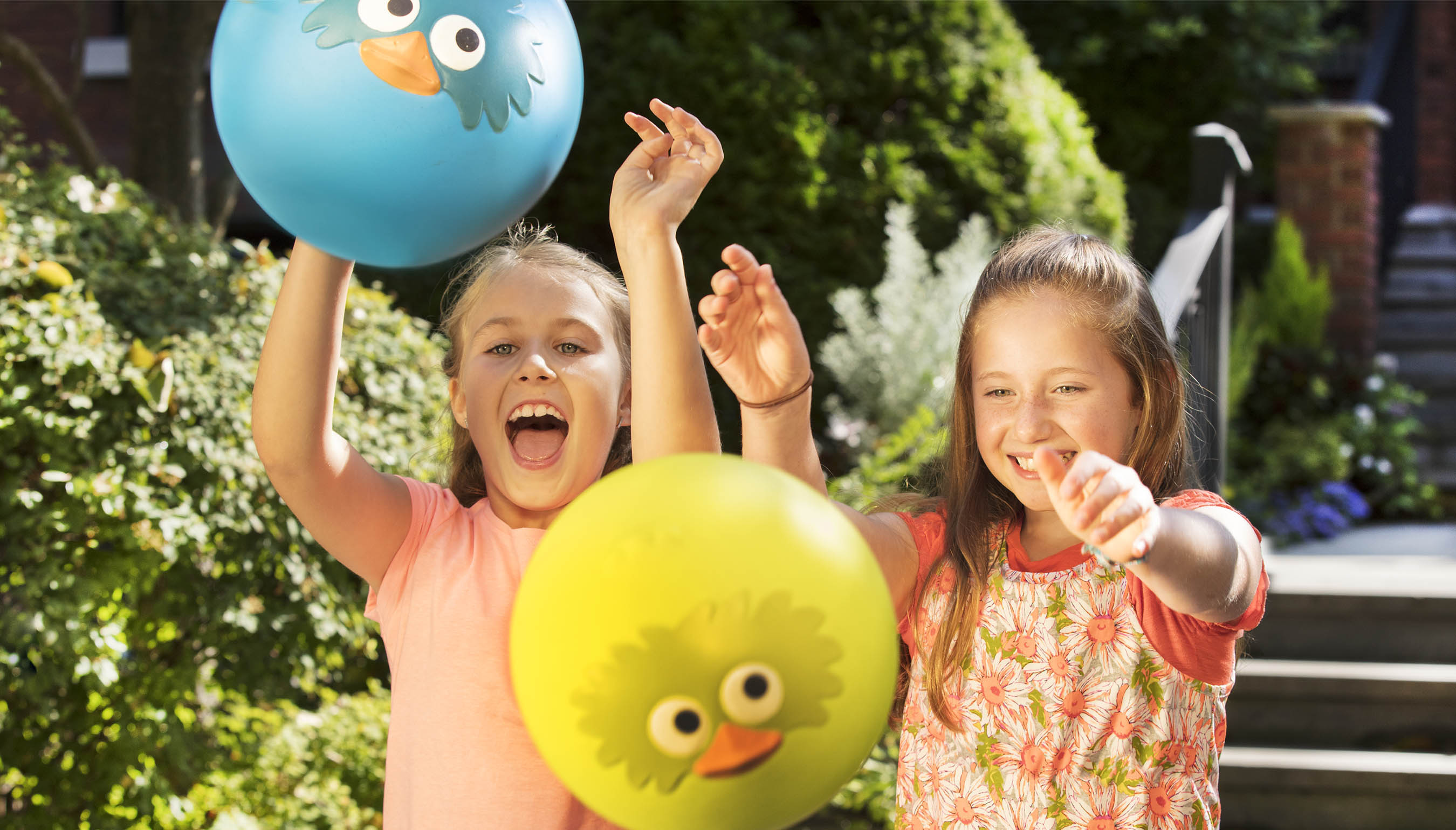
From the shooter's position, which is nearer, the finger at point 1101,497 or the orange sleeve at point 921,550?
the finger at point 1101,497

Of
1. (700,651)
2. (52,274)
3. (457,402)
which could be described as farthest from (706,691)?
(52,274)

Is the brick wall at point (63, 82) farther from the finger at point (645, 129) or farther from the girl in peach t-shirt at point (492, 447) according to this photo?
the finger at point (645, 129)

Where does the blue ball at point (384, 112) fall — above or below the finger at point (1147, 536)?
above

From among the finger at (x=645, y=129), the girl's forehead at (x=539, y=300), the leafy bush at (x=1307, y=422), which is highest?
the finger at (x=645, y=129)

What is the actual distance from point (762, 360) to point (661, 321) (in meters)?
0.14

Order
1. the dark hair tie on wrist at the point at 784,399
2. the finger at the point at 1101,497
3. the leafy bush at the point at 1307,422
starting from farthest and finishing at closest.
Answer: the leafy bush at the point at 1307,422 → the dark hair tie on wrist at the point at 784,399 → the finger at the point at 1101,497

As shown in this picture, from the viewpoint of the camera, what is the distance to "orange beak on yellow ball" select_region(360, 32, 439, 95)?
51.6 inches

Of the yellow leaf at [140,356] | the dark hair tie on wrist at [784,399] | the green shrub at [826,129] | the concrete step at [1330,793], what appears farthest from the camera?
the green shrub at [826,129]

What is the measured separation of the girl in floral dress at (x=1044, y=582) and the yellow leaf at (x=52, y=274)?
6.47 ft

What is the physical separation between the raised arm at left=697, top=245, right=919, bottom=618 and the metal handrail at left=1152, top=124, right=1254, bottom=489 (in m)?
2.43

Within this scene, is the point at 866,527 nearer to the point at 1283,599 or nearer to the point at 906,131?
the point at 1283,599

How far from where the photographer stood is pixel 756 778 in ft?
3.69

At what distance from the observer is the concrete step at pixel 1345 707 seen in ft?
13.1

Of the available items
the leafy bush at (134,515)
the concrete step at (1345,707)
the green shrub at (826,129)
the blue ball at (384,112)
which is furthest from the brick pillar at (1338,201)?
the blue ball at (384,112)
